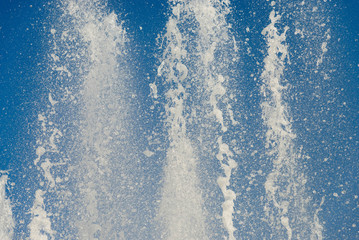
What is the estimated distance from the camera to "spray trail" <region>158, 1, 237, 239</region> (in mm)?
1242

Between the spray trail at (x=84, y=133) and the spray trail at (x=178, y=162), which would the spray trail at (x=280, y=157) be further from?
the spray trail at (x=84, y=133)

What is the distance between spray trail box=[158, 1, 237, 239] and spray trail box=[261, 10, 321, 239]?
178 mm

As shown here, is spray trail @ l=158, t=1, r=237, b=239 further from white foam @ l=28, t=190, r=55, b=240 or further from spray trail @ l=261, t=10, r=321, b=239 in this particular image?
white foam @ l=28, t=190, r=55, b=240

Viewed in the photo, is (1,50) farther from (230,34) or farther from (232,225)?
(232,225)

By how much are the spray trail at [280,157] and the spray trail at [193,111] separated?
7.0 inches

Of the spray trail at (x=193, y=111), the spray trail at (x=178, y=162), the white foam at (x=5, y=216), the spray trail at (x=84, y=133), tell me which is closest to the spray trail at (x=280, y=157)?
the spray trail at (x=193, y=111)

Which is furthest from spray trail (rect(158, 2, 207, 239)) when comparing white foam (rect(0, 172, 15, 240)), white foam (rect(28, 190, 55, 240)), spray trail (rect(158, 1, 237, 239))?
white foam (rect(0, 172, 15, 240))

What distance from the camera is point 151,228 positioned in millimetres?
1237

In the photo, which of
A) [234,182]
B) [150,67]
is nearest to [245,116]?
[234,182]

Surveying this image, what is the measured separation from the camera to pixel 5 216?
1.26m

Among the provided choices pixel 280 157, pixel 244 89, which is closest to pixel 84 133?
pixel 244 89

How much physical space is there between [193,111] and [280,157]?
434 mm

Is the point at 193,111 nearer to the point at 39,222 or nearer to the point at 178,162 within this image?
the point at 178,162

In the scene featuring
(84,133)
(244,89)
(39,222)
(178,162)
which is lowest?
(39,222)
